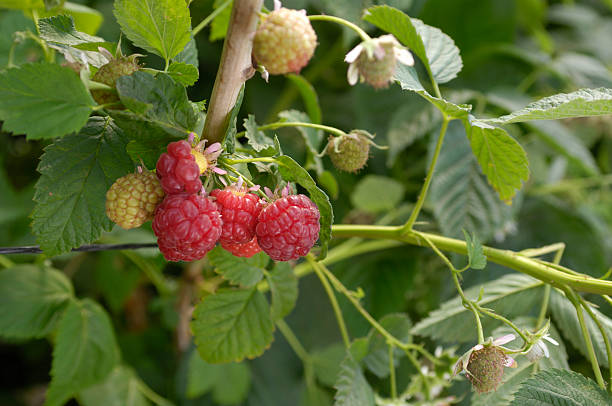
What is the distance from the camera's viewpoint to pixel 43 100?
0.33 metres

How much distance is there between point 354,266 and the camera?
942 millimetres

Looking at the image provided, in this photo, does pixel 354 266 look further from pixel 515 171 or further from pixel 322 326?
pixel 515 171

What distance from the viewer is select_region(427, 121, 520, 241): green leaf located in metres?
0.79

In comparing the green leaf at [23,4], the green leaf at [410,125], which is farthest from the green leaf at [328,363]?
the green leaf at [23,4]

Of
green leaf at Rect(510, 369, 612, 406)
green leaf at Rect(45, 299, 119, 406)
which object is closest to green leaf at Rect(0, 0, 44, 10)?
green leaf at Rect(45, 299, 119, 406)

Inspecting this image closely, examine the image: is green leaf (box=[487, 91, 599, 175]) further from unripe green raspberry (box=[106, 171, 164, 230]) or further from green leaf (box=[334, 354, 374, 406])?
unripe green raspberry (box=[106, 171, 164, 230])

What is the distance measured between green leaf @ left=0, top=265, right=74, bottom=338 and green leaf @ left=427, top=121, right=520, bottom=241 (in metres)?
0.60

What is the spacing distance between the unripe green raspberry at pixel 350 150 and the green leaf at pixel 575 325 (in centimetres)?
32

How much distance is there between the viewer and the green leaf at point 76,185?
0.39 metres

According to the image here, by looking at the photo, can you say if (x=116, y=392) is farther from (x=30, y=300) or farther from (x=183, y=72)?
(x=183, y=72)

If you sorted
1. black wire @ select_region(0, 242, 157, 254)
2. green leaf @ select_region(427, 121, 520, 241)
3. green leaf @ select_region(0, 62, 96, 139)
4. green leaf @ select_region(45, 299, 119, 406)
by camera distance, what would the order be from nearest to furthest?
green leaf @ select_region(0, 62, 96, 139) → black wire @ select_region(0, 242, 157, 254) → green leaf @ select_region(45, 299, 119, 406) → green leaf @ select_region(427, 121, 520, 241)

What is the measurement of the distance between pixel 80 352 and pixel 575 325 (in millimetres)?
654

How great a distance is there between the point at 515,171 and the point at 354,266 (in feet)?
1.63

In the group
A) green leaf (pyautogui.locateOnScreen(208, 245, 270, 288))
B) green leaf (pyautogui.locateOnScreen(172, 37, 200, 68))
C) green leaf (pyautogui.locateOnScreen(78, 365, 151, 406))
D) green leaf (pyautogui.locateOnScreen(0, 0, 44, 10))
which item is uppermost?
green leaf (pyautogui.locateOnScreen(0, 0, 44, 10))
